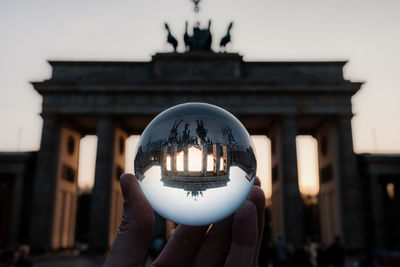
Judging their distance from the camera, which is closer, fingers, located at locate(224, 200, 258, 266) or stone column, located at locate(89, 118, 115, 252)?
fingers, located at locate(224, 200, 258, 266)

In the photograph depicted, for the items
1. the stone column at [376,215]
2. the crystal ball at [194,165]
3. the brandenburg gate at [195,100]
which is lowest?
the stone column at [376,215]

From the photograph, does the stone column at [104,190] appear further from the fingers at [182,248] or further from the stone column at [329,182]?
the fingers at [182,248]

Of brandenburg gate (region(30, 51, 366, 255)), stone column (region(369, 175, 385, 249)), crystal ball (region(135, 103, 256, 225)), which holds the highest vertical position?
brandenburg gate (region(30, 51, 366, 255))

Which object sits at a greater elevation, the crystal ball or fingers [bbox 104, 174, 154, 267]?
the crystal ball

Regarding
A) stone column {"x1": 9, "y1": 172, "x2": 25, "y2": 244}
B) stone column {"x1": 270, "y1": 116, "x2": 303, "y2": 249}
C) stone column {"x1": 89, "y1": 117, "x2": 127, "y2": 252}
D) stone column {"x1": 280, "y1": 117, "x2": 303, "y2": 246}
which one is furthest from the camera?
stone column {"x1": 9, "y1": 172, "x2": 25, "y2": 244}

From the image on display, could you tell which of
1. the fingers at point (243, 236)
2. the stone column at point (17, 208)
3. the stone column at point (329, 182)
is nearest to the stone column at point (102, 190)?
the stone column at point (17, 208)

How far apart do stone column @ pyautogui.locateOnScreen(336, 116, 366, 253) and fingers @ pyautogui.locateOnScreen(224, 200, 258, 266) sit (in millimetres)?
38696

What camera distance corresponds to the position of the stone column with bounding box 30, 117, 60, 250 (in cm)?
3809

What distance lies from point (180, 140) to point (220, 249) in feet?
3.96

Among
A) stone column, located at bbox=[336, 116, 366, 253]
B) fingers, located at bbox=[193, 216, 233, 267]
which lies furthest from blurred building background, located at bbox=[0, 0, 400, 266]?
fingers, located at bbox=[193, 216, 233, 267]

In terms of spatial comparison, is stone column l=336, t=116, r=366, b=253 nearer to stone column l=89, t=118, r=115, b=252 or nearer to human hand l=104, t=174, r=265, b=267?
stone column l=89, t=118, r=115, b=252

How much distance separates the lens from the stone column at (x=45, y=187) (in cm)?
3809

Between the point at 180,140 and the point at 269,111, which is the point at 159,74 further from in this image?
the point at 180,140

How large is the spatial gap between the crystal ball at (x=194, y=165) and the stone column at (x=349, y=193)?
128 feet
